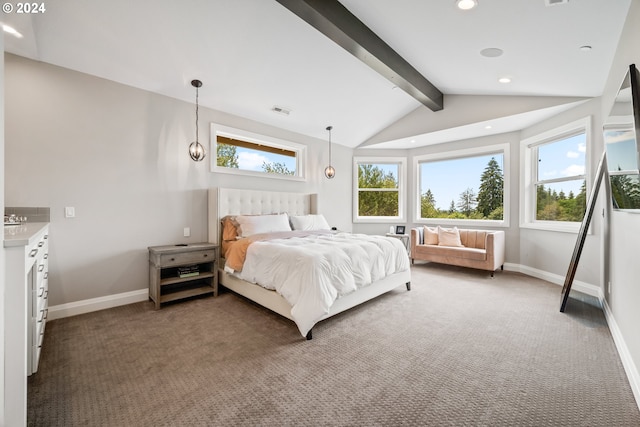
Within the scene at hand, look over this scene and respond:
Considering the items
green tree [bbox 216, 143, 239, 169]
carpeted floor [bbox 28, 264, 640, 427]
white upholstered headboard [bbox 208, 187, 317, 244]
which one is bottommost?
carpeted floor [bbox 28, 264, 640, 427]

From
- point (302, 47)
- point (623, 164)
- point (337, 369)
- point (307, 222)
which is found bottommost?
point (337, 369)

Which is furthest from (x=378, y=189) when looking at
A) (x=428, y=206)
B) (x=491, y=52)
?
(x=491, y=52)

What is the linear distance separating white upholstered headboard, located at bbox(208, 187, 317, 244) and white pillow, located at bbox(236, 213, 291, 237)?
318mm

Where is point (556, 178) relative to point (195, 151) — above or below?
below

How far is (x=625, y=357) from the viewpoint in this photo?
6.69 feet

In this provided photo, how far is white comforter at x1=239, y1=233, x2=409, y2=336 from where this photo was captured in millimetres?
2463

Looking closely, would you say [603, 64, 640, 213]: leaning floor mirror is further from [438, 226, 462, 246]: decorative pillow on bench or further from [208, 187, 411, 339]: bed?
[438, 226, 462, 246]: decorative pillow on bench

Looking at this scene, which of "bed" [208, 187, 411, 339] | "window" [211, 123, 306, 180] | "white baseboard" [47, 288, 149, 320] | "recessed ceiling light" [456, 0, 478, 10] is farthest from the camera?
"window" [211, 123, 306, 180]

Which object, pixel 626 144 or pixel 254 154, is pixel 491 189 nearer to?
pixel 626 144

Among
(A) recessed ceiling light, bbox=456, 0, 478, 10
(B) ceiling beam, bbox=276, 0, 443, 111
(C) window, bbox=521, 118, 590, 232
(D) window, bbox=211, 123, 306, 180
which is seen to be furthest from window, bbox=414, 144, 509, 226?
(A) recessed ceiling light, bbox=456, 0, 478, 10

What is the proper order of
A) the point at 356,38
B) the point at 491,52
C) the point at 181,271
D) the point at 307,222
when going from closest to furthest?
the point at 356,38 → the point at 491,52 → the point at 181,271 → the point at 307,222

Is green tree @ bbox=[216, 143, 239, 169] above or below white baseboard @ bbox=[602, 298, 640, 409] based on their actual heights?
above

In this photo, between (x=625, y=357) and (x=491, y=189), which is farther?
(x=491, y=189)

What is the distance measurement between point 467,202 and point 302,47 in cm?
447
